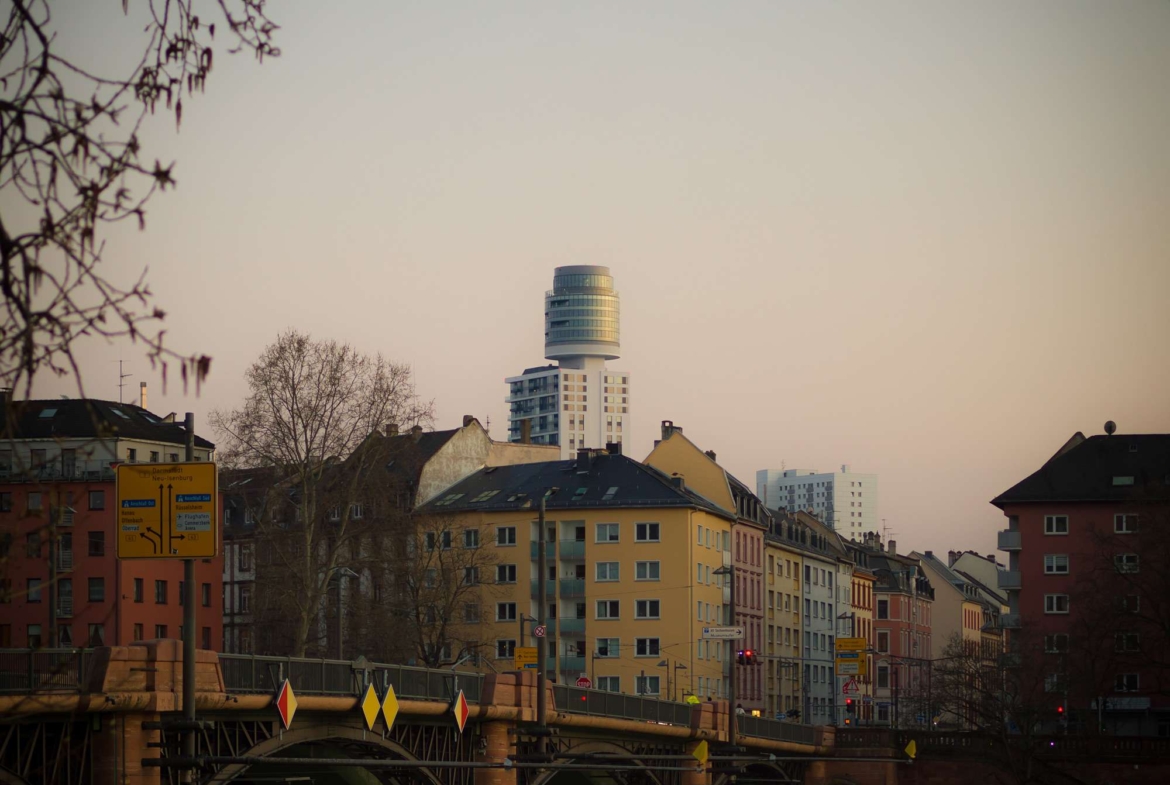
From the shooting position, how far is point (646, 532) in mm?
115750

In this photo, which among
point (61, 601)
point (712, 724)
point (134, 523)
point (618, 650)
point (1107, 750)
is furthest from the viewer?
point (618, 650)

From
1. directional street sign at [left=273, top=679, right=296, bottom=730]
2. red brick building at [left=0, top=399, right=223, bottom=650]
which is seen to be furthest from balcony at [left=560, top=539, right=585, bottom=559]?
directional street sign at [left=273, top=679, right=296, bottom=730]

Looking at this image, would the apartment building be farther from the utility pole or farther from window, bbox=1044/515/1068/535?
the utility pole

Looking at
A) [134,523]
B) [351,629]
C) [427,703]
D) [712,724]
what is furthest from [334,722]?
[351,629]

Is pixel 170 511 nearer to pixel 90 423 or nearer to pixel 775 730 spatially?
pixel 775 730

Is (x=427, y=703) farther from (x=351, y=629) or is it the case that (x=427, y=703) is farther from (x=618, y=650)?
(x=618, y=650)

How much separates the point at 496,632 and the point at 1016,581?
3112 cm

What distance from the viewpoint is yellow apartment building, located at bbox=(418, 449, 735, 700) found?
374ft

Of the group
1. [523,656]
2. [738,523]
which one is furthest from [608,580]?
[523,656]

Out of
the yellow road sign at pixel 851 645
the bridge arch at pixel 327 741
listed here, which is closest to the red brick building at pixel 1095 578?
the yellow road sign at pixel 851 645

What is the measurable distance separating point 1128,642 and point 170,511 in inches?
2893

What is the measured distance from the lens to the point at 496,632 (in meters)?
116

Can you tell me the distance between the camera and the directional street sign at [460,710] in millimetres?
48322

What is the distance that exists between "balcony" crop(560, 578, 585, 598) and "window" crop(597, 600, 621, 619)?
128 centimetres
